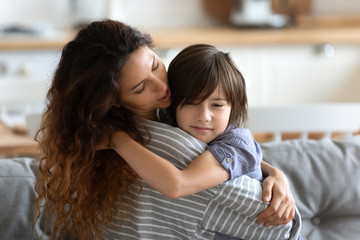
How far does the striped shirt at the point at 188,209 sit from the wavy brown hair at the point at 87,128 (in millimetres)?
44

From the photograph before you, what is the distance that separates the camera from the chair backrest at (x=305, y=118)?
205cm

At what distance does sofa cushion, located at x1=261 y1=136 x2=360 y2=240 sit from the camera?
1.84 meters

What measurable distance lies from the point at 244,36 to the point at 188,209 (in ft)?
7.05

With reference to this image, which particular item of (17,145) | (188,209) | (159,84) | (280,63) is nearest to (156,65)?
(159,84)

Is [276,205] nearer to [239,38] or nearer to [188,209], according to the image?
[188,209]

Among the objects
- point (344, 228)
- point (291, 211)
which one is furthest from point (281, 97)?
point (291, 211)

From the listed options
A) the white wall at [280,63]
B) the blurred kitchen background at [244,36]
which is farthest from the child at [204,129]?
the white wall at [280,63]

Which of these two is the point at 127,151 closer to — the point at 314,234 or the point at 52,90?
the point at 52,90

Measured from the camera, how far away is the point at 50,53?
11.2 feet

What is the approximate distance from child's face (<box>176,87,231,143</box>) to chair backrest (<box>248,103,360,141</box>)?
60cm

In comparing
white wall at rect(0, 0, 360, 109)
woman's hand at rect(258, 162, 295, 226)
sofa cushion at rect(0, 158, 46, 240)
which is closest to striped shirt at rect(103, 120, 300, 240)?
woman's hand at rect(258, 162, 295, 226)

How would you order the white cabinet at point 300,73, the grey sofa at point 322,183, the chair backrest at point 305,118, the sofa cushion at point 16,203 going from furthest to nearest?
the white cabinet at point 300,73
the chair backrest at point 305,118
the grey sofa at point 322,183
the sofa cushion at point 16,203

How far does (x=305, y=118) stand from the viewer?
2.06 meters

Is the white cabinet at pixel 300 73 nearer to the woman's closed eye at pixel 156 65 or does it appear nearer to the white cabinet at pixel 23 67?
the white cabinet at pixel 23 67
